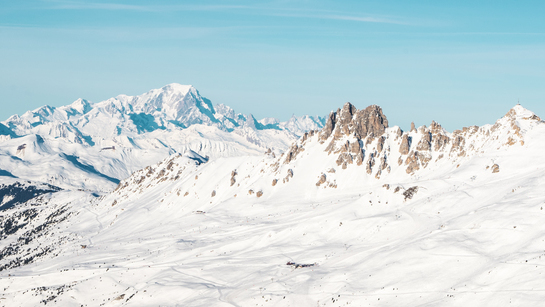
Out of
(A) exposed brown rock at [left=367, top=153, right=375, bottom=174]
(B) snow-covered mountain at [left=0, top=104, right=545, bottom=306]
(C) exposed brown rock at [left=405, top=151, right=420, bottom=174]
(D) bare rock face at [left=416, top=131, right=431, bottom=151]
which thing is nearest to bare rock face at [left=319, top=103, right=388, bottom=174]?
(B) snow-covered mountain at [left=0, top=104, right=545, bottom=306]

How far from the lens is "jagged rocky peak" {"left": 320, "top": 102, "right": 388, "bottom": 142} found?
18438cm

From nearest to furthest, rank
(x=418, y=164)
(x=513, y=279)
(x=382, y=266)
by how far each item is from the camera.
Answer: (x=513, y=279)
(x=382, y=266)
(x=418, y=164)

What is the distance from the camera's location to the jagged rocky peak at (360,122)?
184m

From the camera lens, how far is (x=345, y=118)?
19012 cm

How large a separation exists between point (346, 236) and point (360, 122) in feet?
302

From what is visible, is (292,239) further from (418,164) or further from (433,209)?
(418,164)

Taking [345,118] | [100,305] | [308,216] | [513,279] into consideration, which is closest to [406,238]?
[513,279]

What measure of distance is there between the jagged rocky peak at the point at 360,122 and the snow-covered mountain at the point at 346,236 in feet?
1.97

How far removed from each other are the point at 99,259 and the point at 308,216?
62.6 meters

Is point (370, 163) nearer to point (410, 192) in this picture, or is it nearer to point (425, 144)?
point (425, 144)

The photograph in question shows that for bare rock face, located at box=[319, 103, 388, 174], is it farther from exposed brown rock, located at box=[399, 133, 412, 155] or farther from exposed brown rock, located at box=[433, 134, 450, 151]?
exposed brown rock, located at box=[433, 134, 450, 151]

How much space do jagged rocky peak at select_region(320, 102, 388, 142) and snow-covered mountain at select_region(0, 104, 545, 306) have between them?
1.97ft

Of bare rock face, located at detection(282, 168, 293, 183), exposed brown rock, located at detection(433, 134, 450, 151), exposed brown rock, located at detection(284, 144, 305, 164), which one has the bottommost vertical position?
bare rock face, located at detection(282, 168, 293, 183)

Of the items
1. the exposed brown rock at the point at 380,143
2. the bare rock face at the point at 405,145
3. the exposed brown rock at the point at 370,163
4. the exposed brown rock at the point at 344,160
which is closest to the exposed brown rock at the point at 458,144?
the bare rock face at the point at 405,145
